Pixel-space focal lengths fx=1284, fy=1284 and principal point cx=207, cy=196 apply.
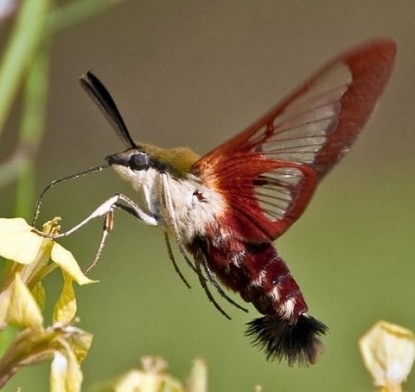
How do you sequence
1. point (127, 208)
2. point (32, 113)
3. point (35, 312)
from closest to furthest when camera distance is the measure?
1. point (35, 312)
2. point (127, 208)
3. point (32, 113)

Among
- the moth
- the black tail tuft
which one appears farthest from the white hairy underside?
the black tail tuft

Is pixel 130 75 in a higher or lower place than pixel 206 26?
lower

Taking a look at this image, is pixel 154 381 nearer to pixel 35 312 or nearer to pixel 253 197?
pixel 35 312

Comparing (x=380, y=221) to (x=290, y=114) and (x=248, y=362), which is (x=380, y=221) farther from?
(x=290, y=114)

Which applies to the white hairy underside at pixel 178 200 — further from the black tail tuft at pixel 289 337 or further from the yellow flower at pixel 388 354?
the yellow flower at pixel 388 354

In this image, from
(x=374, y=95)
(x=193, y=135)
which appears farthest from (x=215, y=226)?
(x=193, y=135)

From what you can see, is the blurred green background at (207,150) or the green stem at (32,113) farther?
the blurred green background at (207,150)

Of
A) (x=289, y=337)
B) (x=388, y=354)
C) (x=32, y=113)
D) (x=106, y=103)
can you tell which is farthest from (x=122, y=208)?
(x=32, y=113)

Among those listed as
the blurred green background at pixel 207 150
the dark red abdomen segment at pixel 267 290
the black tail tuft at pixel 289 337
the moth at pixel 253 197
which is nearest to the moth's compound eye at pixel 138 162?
the moth at pixel 253 197
